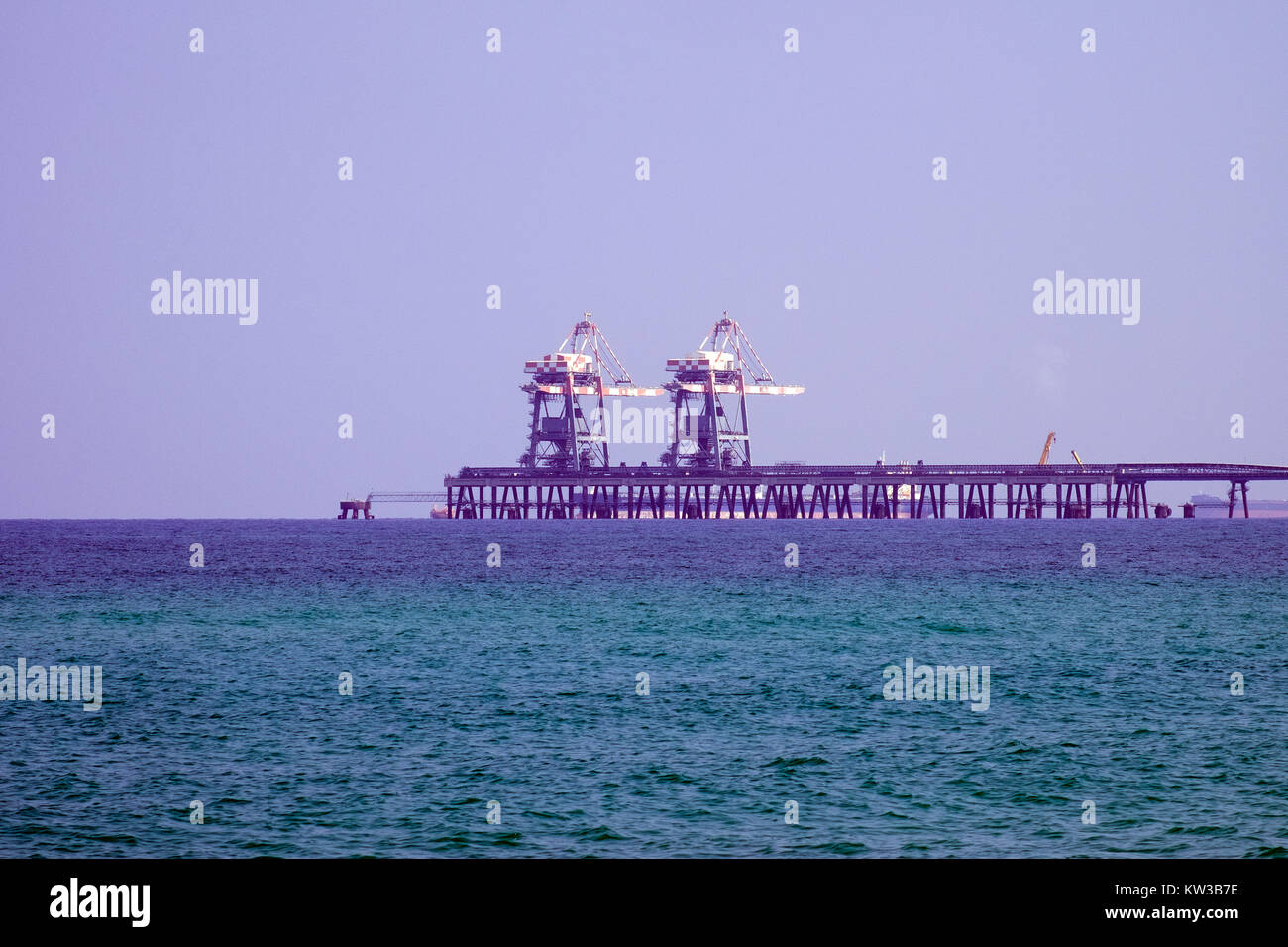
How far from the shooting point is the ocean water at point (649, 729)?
20.0m

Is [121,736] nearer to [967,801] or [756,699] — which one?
[756,699]

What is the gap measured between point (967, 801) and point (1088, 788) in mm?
2393

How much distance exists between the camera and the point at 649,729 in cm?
2900

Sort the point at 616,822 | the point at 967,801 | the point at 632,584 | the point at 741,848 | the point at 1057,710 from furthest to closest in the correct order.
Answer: the point at 632,584
the point at 1057,710
the point at 967,801
the point at 616,822
the point at 741,848

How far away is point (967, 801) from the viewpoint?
71.8ft

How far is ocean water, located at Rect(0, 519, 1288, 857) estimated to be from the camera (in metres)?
20.0

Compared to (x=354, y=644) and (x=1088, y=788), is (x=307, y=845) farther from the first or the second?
(x=354, y=644)

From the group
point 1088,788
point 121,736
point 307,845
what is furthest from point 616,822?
point 121,736

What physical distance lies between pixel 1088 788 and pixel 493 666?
2212cm

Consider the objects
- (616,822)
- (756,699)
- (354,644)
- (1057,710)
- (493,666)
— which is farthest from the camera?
(354,644)

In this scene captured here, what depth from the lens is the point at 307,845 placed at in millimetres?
19047
